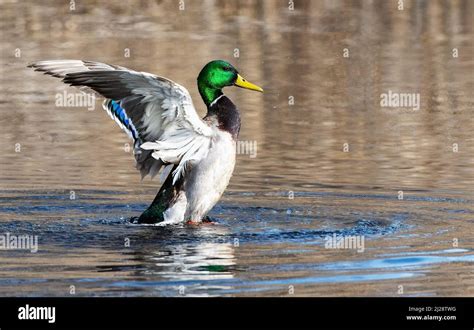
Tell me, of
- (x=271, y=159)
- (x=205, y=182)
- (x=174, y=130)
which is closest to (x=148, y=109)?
(x=174, y=130)

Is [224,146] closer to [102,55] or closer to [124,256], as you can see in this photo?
[124,256]

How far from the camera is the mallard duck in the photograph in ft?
36.7

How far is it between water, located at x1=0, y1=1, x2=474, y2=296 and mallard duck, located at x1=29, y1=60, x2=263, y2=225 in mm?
320

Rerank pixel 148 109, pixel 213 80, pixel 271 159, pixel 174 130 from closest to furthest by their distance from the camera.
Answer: pixel 148 109, pixel 174 130, pixel 213 80, pixel 271 159

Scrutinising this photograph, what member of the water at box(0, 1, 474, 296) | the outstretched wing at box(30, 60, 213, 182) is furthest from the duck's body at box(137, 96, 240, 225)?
the water at box(0, 1, 474, 296)

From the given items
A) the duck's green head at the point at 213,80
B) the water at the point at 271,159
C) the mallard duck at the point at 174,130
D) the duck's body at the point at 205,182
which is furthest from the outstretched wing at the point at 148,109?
the water at the point at 271,159

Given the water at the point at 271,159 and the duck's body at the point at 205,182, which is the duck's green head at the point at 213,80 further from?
the water at the point at 271,159

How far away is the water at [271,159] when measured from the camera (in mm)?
9633

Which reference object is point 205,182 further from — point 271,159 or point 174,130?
point 271,159

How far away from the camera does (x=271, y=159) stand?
15.4 m

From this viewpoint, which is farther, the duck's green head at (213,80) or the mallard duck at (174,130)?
the duck's green head at (213,80)

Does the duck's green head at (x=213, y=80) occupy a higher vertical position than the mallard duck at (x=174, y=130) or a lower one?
higher

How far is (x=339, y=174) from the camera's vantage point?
14391 millimetres

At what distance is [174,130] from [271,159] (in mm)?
3920
